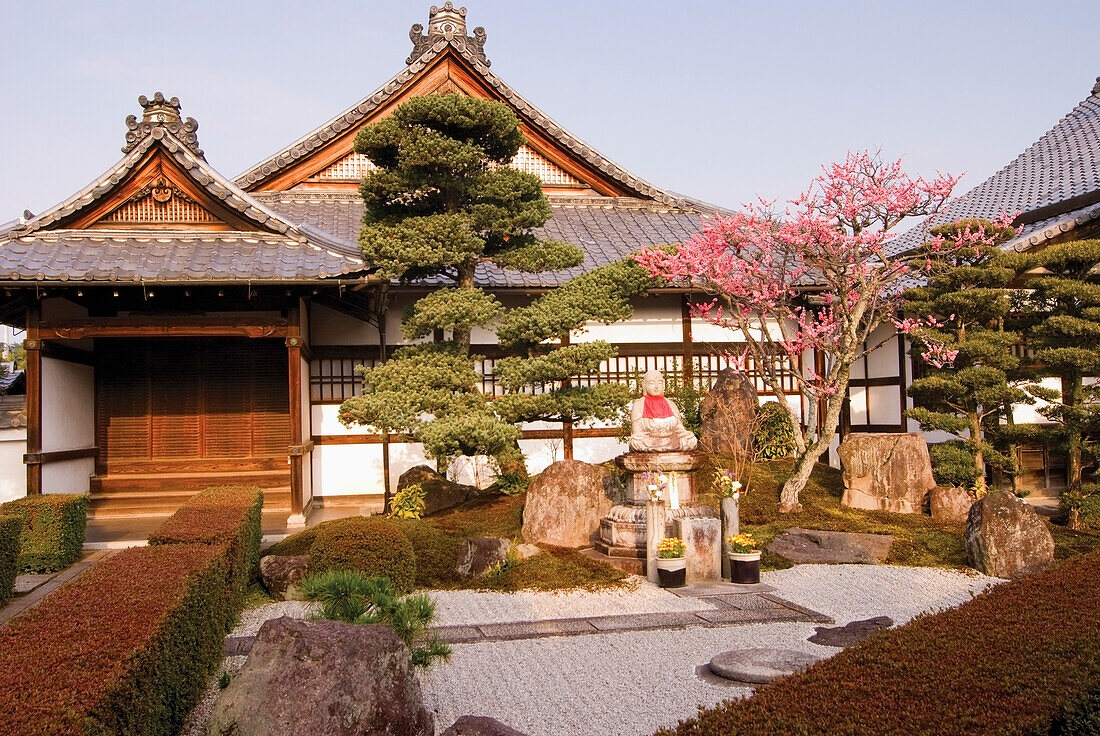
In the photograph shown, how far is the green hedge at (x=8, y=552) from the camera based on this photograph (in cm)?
906

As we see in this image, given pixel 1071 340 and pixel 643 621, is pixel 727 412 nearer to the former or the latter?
pixel 1071 340

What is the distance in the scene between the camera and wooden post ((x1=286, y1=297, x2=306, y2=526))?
13.0 metres

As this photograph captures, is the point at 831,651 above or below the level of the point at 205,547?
below

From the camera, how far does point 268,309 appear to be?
1492 centimetres

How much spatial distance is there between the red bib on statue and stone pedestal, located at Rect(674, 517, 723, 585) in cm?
177

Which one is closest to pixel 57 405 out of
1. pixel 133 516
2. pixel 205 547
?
pixel 133 516

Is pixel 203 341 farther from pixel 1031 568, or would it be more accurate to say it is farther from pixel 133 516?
pixel 1031 568

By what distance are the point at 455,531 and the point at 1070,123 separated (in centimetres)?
1917

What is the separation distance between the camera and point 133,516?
15000mm

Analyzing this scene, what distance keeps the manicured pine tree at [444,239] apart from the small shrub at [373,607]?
5696 mm

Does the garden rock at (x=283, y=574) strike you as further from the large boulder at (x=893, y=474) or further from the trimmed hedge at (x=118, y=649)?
the large boulder at (x=893, y=474)

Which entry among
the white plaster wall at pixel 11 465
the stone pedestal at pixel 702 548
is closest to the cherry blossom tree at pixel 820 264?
the stone pedestal at pixel 702 548

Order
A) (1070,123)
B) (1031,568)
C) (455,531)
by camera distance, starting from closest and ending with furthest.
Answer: (1031,568) < (455,531) < (1070,123)

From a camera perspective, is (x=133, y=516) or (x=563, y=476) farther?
(x=133, y=516)
